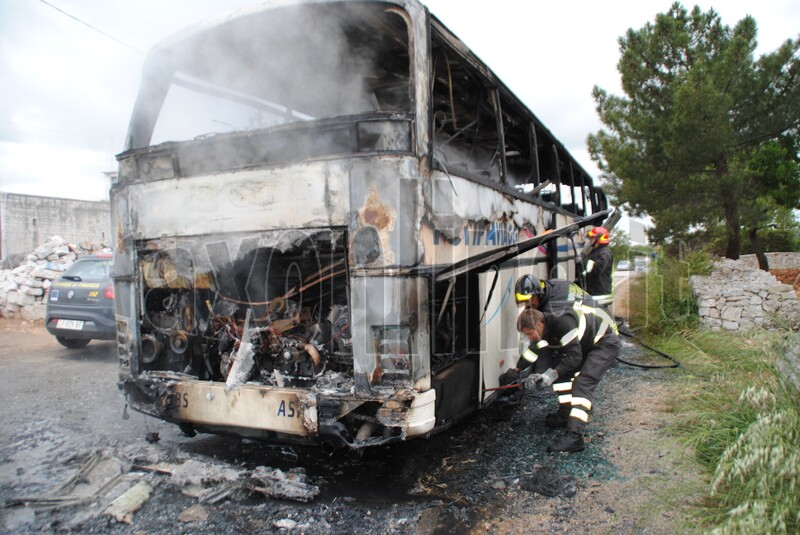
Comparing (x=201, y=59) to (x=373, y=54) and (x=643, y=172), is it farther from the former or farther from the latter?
(x=643, y=172)

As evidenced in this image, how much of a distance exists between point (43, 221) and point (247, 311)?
59.0 ft

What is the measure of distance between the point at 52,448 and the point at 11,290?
384 inches

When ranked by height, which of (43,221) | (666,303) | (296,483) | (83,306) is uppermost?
(43,221)

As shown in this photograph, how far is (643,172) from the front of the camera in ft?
42.7

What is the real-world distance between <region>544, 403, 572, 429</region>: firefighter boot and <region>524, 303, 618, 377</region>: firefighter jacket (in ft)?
0.95

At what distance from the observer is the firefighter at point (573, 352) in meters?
3.90

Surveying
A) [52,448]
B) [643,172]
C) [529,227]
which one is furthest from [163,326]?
[643,172]

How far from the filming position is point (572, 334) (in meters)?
3.99

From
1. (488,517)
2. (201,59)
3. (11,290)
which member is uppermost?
(201,59)

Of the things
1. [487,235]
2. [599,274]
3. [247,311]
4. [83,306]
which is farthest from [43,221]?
[487,235]

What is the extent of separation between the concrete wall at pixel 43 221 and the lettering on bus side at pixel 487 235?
15.8 m

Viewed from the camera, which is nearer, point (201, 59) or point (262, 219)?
point (262, 219)

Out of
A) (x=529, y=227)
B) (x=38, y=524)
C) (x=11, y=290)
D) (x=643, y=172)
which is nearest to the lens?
(x=38, y=524)

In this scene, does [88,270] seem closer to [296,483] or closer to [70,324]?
[70,324]
